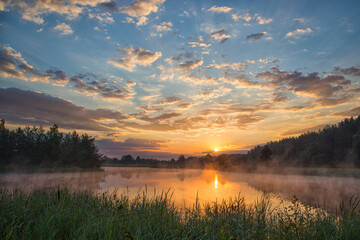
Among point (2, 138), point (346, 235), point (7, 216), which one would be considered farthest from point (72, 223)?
point (2, 138)

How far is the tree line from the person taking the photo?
61188 millimetres

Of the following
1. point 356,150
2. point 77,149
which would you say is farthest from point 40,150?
point 356,150

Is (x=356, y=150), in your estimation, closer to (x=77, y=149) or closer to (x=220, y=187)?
(x=220, y=187)

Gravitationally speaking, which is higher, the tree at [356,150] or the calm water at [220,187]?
the tree at [356,150]

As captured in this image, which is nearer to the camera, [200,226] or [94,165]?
[200,226]

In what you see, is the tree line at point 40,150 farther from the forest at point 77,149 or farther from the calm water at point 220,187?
the calm water at point 220,187

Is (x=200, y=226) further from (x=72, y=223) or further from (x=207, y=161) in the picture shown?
(x=207, y=161)

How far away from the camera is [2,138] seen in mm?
58469

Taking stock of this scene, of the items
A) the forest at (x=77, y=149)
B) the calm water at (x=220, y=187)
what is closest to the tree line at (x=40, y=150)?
the forest at (x=77, y=149)

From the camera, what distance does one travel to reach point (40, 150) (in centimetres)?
6341

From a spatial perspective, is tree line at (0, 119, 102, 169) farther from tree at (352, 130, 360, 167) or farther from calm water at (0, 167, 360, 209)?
tree at (352, 130, 360, 167)

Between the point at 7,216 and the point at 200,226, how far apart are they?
615cm

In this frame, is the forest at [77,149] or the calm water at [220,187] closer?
the calm water at [220,187]

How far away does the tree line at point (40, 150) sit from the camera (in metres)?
61.2
